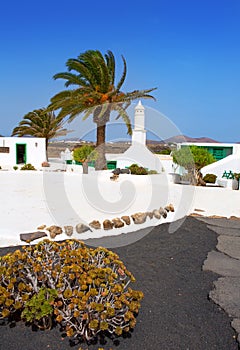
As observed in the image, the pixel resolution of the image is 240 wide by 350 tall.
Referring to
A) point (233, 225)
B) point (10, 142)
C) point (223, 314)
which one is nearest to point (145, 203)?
point (233, 225)

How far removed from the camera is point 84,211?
8.64m

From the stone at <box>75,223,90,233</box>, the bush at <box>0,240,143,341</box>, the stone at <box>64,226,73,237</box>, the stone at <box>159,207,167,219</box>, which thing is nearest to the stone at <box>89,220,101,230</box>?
the stone at <box>75,223,90,233</box>

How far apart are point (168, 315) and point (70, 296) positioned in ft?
3.65

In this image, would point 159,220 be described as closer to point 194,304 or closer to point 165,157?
point 194,304

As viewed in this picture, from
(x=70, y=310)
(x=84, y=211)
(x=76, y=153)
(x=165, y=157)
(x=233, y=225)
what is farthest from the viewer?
(x=76, y=153)

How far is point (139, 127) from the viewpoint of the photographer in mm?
15992

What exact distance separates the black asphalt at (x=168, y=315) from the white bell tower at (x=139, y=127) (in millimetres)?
11363

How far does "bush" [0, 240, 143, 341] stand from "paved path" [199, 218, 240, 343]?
1094 millimetres

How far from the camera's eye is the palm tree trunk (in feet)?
51.1

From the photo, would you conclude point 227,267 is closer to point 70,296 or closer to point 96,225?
point 70,296

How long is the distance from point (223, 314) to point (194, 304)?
1.05 feet

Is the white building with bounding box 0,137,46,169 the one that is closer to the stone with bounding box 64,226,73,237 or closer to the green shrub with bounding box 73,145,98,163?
Result: the green shrub with bounding box 73,145,98,163

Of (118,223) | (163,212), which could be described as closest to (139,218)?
(118,223)

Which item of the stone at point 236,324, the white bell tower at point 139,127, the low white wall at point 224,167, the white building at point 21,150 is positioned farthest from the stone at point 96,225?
the white building at point 21,150
